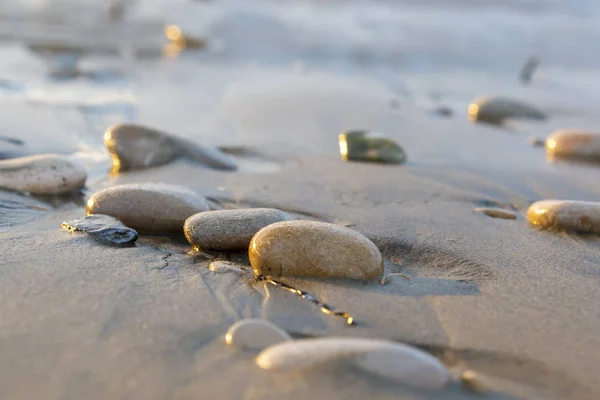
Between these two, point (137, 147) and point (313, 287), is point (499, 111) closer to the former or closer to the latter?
point (137, 147)

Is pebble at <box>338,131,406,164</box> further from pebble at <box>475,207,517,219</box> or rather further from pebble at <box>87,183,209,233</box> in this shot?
pebble at <box>87,183,209,233</box>

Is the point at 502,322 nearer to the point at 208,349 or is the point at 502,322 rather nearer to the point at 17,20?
the point at 208,349

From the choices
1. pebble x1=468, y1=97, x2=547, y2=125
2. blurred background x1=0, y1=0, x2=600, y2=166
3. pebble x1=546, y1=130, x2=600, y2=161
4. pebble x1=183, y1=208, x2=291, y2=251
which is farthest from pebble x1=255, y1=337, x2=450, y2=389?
pebble x1=468, y1=97, x2=547, y2=125

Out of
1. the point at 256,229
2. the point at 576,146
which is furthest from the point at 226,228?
the point at 576,146

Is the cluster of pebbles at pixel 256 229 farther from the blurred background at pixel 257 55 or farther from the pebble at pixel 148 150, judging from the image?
the blurred background at pixel 257 55

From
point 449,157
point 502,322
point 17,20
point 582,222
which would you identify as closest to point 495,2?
point 17,20

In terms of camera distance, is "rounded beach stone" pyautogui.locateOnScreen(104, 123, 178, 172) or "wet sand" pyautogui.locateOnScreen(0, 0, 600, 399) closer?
"wet sand" pyautogui.locateOnScreen(0, 0, 600, 399)
